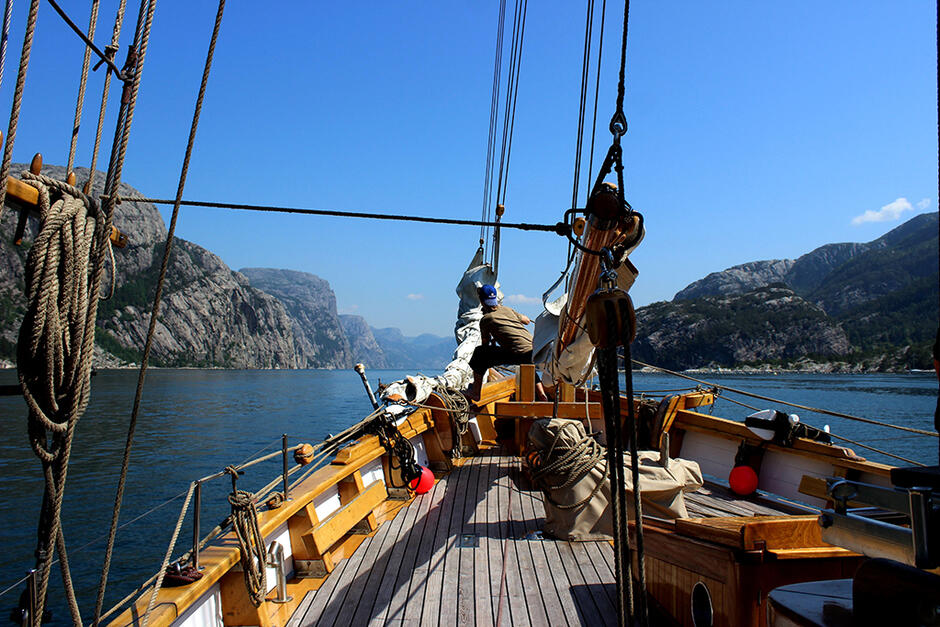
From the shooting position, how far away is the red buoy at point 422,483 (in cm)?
507

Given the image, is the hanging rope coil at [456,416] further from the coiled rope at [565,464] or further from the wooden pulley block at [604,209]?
the wooden pulley block at [604,209]

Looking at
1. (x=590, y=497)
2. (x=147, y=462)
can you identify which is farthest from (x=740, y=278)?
(x=590, y=497)

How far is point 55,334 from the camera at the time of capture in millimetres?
1722

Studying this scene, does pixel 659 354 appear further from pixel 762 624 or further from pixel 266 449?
pixel 762 624

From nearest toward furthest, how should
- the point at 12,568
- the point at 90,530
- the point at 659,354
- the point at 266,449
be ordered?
the point at 12,568, the point at 90,530, the point at 266,449, the point at 659,354

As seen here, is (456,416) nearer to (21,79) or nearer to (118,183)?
(118,183)

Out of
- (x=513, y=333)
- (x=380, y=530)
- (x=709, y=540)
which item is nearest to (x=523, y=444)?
(x=513, y=333)

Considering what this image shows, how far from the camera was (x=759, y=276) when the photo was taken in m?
173

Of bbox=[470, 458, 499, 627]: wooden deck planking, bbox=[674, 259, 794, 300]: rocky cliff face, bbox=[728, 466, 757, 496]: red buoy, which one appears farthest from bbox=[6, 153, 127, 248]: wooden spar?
bbox=[674, 259, 794, 300]: rocky cliff face

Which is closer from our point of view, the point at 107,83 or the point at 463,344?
the point at 107,83

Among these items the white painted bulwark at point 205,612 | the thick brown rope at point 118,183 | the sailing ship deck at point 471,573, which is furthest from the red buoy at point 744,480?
the thick brown rope at point 118,183

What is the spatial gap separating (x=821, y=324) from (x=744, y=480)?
9958 centimetres

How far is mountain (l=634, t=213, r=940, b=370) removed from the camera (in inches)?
3349

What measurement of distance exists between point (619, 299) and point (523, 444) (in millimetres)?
4874
